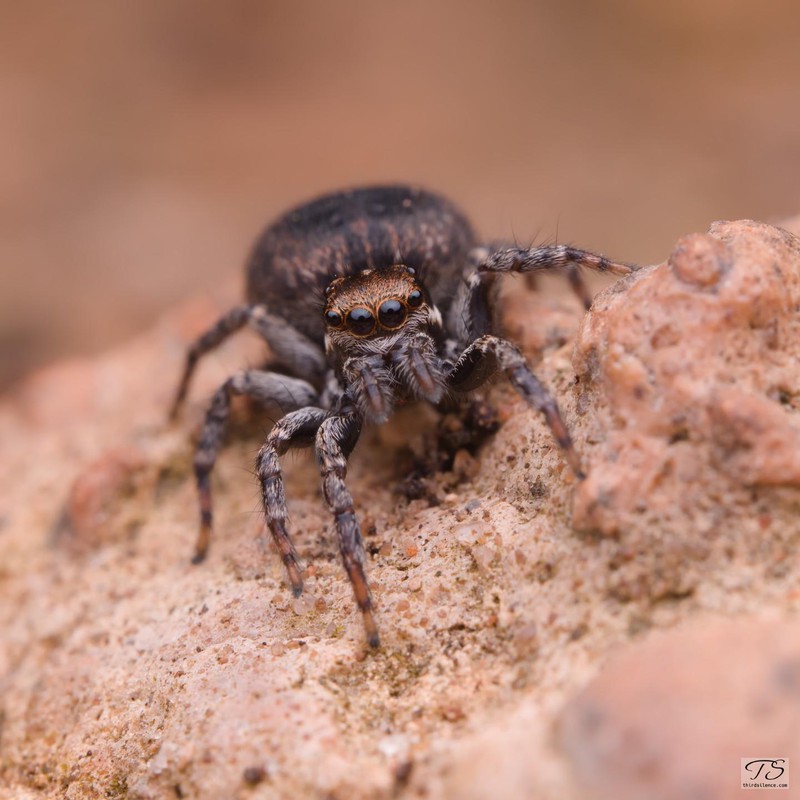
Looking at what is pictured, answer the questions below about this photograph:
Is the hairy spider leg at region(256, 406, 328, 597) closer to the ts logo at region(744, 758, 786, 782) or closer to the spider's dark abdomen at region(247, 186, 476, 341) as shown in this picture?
the spider's dark abdomen at region(247, 186, 476, 341)

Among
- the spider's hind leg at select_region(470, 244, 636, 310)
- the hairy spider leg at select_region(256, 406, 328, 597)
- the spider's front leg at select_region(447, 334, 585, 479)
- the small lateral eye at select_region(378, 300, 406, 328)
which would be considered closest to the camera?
the spider's front leg at select_region(447, 334, 585, 479)

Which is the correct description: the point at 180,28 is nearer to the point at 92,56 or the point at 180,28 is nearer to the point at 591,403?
the point at 92,56

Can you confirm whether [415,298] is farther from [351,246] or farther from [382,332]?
[351,246]

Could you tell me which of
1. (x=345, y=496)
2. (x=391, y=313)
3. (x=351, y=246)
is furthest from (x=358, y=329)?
(x=345, y=496)

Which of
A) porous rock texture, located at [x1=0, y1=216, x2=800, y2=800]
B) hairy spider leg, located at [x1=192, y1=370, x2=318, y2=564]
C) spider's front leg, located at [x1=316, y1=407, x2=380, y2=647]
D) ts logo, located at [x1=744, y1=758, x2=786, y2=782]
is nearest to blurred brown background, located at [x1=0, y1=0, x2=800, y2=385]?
hairy spider leg, located at [x1=192, y1=370, x2=318, y2=564]

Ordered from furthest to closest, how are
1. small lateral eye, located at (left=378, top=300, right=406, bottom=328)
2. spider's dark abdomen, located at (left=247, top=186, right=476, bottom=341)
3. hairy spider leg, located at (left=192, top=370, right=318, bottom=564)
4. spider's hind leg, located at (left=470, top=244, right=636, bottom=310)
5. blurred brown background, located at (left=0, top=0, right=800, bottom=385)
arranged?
blurred brown background, located at (left=0, top=0, right=800, bottom=385) → spider's dark abdomen, located at (left=247, top=186, right=476, bottom=341) → hairy spider leg, located at (left=192, top=370, right=318, bottom=564) → small lateral eye, located at (left=378, top=300, right=406, bottom=328) → spider's hind leg, located at (left=470, top=244, right=636, bottom=310)

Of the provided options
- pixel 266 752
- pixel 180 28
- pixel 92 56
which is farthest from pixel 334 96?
pixel 266 752

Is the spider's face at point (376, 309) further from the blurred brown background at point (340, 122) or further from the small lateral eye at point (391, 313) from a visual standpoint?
the blurred brown background at point (340, 122)
